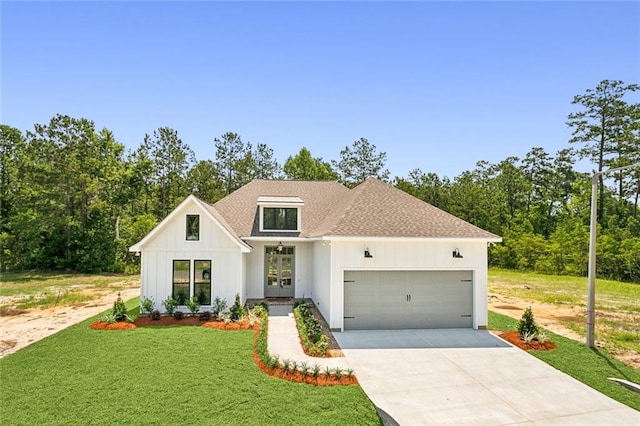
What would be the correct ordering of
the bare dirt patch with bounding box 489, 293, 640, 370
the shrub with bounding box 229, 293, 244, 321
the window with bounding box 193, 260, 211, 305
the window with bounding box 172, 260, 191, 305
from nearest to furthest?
the bare dirt patch with bounding box 489, 293, 640, 370
the shrub with bounding box 229, 293, 244, 321
the window with bounding box 172, 260, 191, 305
the window with bounding box 193, 260, 211, 305

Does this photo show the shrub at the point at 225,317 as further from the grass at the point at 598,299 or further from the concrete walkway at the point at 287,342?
the grass at the point at 598,299

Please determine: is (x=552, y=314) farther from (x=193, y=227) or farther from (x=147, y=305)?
(x=147, y=305)

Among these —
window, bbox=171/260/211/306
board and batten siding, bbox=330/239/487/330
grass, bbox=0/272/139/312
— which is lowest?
grass, bbox=0/272/139/312

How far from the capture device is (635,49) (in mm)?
13078

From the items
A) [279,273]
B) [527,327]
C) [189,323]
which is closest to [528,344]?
[527,327]

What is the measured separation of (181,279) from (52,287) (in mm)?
14232

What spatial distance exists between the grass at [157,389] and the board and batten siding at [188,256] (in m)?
3.75

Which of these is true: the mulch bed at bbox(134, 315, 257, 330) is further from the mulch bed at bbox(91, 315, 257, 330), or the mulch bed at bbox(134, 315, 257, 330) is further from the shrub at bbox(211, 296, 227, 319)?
the shrub at bbox(211, 296, 227, 319)

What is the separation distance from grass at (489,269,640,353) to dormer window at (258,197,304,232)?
11.9 m

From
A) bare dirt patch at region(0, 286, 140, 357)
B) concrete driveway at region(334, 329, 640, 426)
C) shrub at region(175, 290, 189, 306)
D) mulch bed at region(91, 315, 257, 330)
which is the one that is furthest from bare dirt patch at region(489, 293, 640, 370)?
bare dirt patch at region(0, 286, 140, 357)

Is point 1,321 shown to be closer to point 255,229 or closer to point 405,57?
point 255,229

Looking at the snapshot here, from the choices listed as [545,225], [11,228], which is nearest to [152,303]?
[11,228]

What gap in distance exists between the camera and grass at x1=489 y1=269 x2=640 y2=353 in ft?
39.2

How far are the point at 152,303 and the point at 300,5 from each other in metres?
12.2
